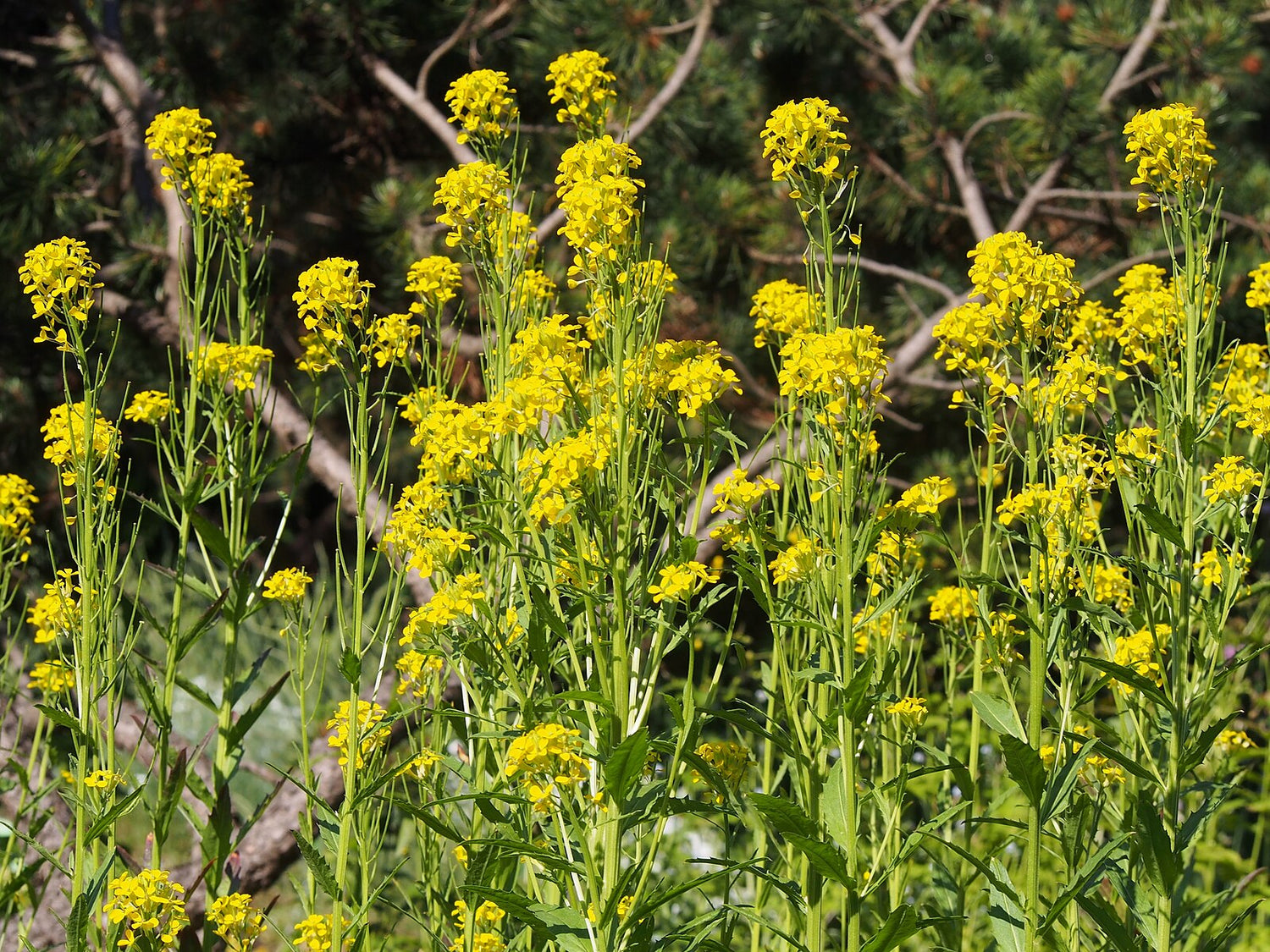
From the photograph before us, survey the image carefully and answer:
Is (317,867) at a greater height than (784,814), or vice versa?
(784,814)

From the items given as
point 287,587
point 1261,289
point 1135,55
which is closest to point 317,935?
point 287,587

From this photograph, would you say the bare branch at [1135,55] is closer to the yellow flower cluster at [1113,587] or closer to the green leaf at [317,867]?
the yellow flower cluster at [1113,587]

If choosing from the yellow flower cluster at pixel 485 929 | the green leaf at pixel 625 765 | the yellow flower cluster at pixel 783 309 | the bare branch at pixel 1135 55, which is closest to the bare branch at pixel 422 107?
the yellow flower cluster at pixel 783 309

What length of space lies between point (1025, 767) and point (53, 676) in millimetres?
1588

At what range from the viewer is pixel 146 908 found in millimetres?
1637

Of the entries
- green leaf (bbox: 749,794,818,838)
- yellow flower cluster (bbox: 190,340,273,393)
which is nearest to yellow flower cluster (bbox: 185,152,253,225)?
yellow flower cluster (bbox: 190,340,273,393)

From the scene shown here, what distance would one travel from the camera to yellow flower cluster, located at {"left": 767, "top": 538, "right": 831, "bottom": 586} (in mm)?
1649

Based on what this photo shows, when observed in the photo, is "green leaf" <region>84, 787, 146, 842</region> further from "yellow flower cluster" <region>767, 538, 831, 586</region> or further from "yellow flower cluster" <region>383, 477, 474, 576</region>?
"yellow flower cluster" <region>767, 538, 831, 586</region>

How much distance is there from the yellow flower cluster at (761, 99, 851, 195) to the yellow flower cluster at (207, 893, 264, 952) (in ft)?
4.13

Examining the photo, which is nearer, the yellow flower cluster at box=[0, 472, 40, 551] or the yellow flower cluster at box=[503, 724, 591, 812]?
the yellow flower cluster at box=[503, 724, 591, 812]

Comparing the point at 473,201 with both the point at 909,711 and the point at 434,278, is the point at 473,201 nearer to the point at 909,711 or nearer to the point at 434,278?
the point at 434,278

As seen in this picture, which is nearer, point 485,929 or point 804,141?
point 804,141

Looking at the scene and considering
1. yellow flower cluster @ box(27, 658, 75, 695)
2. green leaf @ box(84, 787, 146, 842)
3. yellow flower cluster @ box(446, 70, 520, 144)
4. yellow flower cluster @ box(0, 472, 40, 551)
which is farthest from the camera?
yellow flower cluster @ box(0, 472, 40, 551)

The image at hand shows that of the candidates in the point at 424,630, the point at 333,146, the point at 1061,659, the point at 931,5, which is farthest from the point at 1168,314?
the point at 333,146
